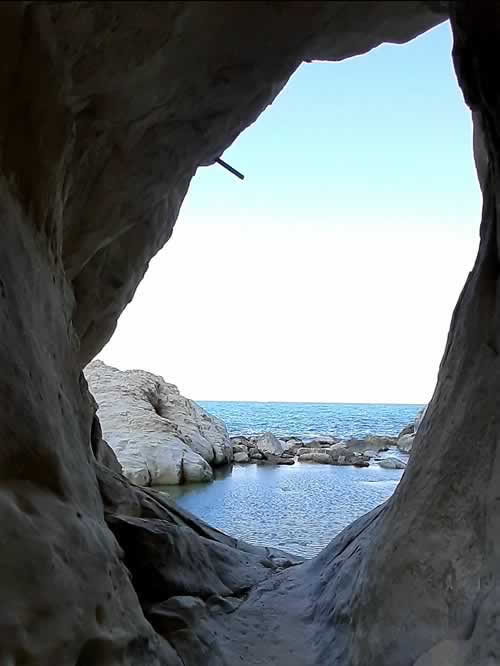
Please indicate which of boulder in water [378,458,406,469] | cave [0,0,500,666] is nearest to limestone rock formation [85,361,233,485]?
boulder in water [378,458,406,469]

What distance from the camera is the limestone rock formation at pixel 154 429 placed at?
39.3 ft

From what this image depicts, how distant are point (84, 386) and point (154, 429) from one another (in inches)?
406

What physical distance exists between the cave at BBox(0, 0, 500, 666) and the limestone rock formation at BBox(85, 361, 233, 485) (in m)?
8.64

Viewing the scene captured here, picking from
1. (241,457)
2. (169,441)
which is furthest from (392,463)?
(169,441)

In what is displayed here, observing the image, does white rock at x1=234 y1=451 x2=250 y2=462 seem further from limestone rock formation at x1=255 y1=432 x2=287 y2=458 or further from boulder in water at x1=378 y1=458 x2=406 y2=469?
boulder in water at x1=378 y1=458 x2=406 y2=469

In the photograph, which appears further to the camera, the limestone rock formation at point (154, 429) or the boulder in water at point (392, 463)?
the boulder in water at point (392, 463)

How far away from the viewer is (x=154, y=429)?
527 inches

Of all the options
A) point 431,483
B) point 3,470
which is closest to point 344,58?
point 431,483

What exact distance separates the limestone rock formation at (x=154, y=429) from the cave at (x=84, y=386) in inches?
340

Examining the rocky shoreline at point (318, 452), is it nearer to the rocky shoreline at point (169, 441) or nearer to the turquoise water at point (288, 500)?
the rocky shoreline at point (169, 441)

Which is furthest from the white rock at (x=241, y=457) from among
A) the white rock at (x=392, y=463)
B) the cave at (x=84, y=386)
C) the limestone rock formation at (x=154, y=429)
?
the cave at (x=84, y=386)

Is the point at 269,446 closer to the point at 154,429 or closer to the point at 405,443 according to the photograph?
the point at 154,429

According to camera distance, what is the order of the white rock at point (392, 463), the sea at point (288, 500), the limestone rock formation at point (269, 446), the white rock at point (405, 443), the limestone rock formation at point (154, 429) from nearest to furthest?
the sea at point (288, 500) → the limestone rock formation at point (154, 429) → the white rock at point (392, 463) → the limestone rock formation at point (269, 446) → the white rock at point (405, 443)

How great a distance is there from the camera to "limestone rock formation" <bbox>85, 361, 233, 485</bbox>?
11977 millimetres
